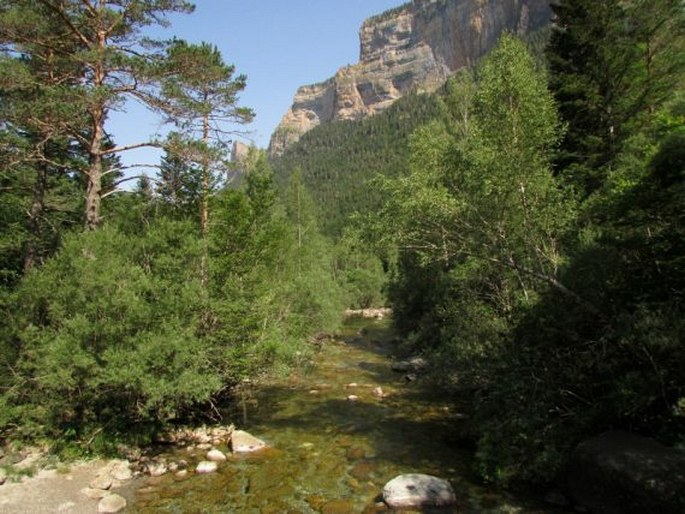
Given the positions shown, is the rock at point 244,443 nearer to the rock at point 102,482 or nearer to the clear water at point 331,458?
the clear water at point 331,458

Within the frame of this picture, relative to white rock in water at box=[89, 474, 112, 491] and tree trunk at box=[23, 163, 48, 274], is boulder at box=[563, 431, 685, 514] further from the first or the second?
tree trunk at box=[23, 163, 48, 274]

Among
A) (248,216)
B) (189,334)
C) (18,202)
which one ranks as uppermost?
(18,202)

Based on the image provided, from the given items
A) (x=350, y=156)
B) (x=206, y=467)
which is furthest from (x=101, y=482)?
(x=350, y=156)

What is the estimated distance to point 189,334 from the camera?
36.4 feet

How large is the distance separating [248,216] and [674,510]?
39.0 ft

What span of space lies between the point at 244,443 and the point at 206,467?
57.8 inches

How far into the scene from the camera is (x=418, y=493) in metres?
9.14

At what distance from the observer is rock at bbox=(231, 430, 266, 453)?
474 inches

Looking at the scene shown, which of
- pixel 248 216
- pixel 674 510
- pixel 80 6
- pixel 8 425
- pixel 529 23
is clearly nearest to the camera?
pixel 674 510

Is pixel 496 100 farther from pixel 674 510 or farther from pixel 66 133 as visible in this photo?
pixel 66 133

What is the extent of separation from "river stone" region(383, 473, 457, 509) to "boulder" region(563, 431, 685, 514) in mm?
2356

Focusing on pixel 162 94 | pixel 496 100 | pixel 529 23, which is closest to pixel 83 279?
pixel 162 94

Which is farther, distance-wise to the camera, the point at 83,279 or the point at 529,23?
the point at 529,23

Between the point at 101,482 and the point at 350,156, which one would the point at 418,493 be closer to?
the point at 101,482
